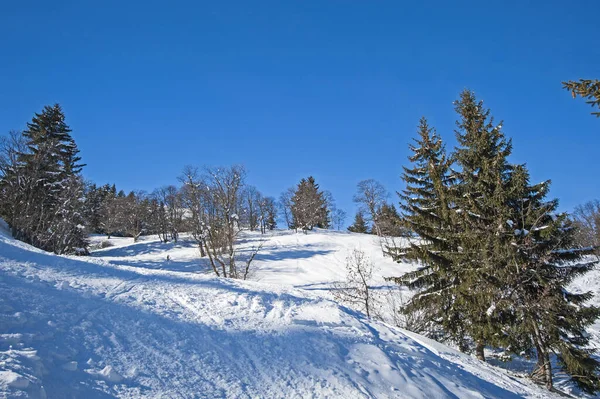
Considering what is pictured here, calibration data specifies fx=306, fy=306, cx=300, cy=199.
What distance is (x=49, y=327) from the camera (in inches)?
194

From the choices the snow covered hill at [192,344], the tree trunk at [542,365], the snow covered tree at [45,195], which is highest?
the snow covered tree at [45,195]

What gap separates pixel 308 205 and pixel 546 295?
4827 centimetres

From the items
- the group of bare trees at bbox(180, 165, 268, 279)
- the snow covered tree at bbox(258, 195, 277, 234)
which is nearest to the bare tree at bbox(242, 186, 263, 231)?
the snow covered tree at bbox(258, 195, 277, 234)

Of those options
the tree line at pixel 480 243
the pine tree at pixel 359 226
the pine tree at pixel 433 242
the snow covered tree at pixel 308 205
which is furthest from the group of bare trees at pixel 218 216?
the pine tree at pixel 359 226

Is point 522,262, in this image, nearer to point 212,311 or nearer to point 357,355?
point 357,355

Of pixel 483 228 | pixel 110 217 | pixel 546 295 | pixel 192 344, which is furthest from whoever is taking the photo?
pixel 110 217

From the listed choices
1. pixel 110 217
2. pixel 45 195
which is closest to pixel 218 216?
pixel 45 195

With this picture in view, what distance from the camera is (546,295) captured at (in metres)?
10.1

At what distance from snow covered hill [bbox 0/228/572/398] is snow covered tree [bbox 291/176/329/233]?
151 feet

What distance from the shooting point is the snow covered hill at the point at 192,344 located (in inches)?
163

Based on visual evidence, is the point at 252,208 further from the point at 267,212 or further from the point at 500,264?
the point at 500,264

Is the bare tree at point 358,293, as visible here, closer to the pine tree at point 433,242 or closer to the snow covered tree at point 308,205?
the pine tree at point 433,242

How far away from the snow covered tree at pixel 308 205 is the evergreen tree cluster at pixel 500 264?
4064 cm

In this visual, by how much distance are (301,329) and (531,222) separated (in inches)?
372
